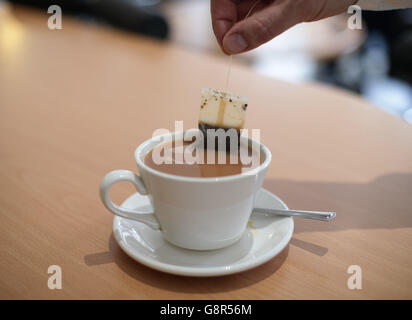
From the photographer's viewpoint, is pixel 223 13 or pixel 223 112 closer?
pixel 223 112

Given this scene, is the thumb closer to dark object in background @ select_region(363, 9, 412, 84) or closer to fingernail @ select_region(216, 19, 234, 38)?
fingernail @ select_region(216, 19, 234, 38)

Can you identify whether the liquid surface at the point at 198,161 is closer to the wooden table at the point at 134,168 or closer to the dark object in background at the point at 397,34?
the wooden table at the point at 134,168

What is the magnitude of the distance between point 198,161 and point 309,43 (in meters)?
2.21

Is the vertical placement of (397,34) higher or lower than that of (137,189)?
higher

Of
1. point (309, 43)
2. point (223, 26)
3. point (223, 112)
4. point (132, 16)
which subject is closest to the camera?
point (223, 112)

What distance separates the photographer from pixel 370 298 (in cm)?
Answer: 58

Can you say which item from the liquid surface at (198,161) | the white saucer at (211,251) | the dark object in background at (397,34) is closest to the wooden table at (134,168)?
the white saucer at (211,251)

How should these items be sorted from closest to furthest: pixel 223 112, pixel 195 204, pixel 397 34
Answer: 1. pixel 195 204
2. pixel 223 112
3. pixel 397 34

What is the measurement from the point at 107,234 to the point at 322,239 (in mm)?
363

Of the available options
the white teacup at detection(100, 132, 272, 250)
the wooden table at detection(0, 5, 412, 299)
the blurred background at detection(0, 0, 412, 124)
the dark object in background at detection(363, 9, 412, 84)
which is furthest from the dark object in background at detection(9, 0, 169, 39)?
the white teacup at detection(100, 132, 272, 250)

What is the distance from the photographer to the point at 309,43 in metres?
2.69

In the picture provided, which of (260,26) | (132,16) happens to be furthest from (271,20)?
(132,16)

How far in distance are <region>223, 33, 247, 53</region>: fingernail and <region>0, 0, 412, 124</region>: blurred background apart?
2.44 ft

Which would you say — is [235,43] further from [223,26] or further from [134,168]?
[134,168]
